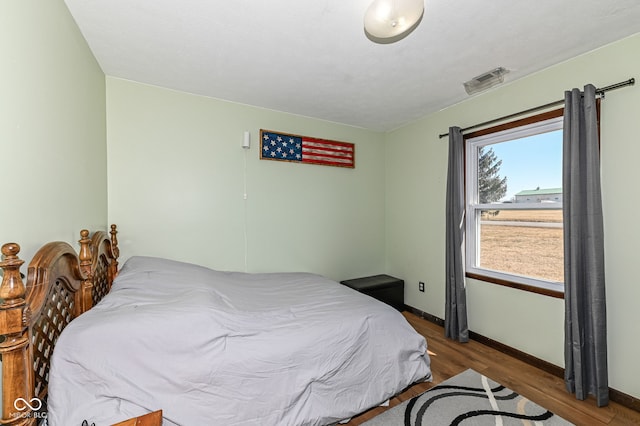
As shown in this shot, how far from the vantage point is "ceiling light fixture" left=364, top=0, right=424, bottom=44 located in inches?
52.5

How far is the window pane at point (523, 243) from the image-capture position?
2.25 meters

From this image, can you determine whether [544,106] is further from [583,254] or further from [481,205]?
[583,254]

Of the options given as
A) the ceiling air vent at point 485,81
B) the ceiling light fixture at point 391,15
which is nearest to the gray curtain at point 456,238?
the ceiling air vent at point 485,81

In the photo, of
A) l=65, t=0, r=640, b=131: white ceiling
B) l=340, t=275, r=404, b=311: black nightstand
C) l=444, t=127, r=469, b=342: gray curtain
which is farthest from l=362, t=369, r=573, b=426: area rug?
l=65, t=0, r=640, b=131: white ceiling

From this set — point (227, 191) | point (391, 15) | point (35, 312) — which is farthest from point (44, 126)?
point (391, 15)

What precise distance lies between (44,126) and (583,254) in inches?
132

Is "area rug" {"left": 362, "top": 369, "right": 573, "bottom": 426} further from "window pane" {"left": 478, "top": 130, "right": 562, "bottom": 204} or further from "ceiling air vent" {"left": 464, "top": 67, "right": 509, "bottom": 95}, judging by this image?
"ceiling air vent" {"left": 464, "top": 67, "right": 509, "bottom": 95}

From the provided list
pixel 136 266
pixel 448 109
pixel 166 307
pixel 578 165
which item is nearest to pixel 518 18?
pixel 578 165

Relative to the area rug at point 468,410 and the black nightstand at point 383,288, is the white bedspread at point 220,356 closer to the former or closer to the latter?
the area rug at point 468,410

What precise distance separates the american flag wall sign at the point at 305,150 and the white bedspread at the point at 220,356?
1560 millimetres

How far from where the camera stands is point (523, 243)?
8.05 feet

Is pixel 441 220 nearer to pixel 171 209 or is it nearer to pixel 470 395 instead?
pixel 470 395

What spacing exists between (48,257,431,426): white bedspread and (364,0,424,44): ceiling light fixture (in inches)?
69.6

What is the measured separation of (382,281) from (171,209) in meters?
2.58
